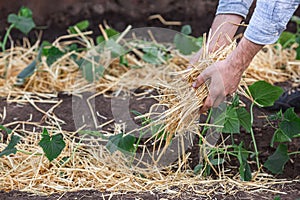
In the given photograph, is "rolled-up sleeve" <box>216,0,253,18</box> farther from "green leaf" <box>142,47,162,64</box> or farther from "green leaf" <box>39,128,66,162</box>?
"green leaf" <box>142,47,162,64</box>

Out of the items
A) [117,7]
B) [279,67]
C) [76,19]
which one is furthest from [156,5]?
[279,67]

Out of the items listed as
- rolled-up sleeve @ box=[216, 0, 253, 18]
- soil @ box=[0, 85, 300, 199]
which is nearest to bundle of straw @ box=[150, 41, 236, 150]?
rolled-up sleeve @ box=[216, 0, 253, 18]

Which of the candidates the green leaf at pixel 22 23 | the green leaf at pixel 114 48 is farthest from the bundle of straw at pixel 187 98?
the green leaf at pixel 22 23

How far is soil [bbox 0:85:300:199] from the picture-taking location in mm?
2143

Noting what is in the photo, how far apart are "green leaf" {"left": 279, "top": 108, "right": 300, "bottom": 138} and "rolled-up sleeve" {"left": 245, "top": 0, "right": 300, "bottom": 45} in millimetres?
506

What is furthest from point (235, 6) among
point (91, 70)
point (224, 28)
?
point (91, 70)

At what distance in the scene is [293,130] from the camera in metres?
2.34

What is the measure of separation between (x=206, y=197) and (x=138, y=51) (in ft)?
5.27

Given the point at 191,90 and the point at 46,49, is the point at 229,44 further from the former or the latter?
the point at 46,49

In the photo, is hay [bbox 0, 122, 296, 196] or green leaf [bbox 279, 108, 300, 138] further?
green leaf [bbox 279, 108, 300, 138]

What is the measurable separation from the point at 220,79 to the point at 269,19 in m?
0.27

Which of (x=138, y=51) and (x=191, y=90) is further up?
(x=191, y=90)

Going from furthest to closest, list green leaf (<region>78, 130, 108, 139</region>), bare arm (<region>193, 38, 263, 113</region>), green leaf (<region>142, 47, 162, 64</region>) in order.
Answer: green leaf (<region>142, 47, 162, 64</region>) → green leaf (<region>78, 130, 108, 139</region>) → bare arm (<region>193, 38, 263, 113</region>)

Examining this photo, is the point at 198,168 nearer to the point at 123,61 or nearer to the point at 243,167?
the point at 243,167
